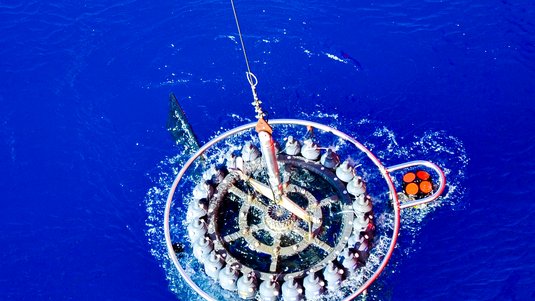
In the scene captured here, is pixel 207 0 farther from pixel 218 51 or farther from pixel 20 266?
pixel 20 266

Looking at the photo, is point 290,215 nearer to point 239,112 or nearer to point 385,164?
point 385,164

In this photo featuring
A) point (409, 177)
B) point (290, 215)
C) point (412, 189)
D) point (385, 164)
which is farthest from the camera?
point (385, 164)

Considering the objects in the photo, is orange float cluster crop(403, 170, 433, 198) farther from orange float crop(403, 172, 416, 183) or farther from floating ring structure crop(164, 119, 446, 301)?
floating ring structure crop(164, 119, 446, 301)

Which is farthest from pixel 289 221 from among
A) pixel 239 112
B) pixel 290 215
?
pixel 239 112

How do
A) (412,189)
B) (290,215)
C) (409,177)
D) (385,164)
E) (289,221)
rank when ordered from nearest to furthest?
1. (289,221)
2. (290,215)
3. (412,189)
4. (409,177)
5. (385,164)

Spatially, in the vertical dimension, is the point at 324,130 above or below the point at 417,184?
above

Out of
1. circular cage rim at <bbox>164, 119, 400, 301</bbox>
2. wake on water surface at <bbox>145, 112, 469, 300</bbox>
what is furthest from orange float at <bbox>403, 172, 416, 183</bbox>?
wake on water surface at <bbox>145, 112, 469, 300</bbox>

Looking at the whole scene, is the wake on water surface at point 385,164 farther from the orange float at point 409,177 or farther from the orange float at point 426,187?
the orange float at point 409,177

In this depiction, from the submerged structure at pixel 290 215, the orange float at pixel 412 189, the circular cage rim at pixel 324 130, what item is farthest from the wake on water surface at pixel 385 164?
the orange float at pixel 412 189
